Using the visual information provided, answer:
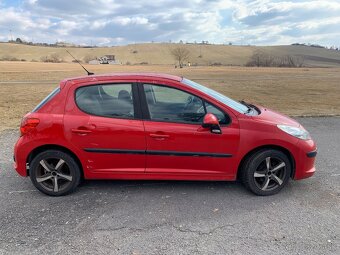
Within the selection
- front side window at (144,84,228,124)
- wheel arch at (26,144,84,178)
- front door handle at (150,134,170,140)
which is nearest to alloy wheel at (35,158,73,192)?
wheel arch at (26,144,84,178)

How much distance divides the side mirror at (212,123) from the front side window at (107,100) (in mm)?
931

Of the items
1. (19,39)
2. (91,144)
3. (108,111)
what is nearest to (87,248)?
(91,144)

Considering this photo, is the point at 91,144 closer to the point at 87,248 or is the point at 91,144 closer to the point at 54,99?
the point at 54,99

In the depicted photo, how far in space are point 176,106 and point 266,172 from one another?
146 centimetres

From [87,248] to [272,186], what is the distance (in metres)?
2.51

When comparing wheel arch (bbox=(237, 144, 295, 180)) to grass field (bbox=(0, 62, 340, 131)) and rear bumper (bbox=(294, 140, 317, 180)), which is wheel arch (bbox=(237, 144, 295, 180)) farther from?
grass field (bbox=(0, 62, 340, 131))

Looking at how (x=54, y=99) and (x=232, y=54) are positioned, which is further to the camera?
(x=232, y=54)

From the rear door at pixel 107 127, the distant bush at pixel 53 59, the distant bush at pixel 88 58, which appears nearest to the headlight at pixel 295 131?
the rear door at pixel 107 127

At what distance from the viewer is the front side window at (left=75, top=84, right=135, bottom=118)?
434 centimetres

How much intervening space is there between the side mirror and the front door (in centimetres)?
6

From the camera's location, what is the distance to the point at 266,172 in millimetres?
4379

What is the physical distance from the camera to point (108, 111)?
4.35m

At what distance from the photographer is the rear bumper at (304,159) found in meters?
4.36

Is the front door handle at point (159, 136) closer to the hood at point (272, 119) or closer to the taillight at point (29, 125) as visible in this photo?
the hood at point (272, 119)
